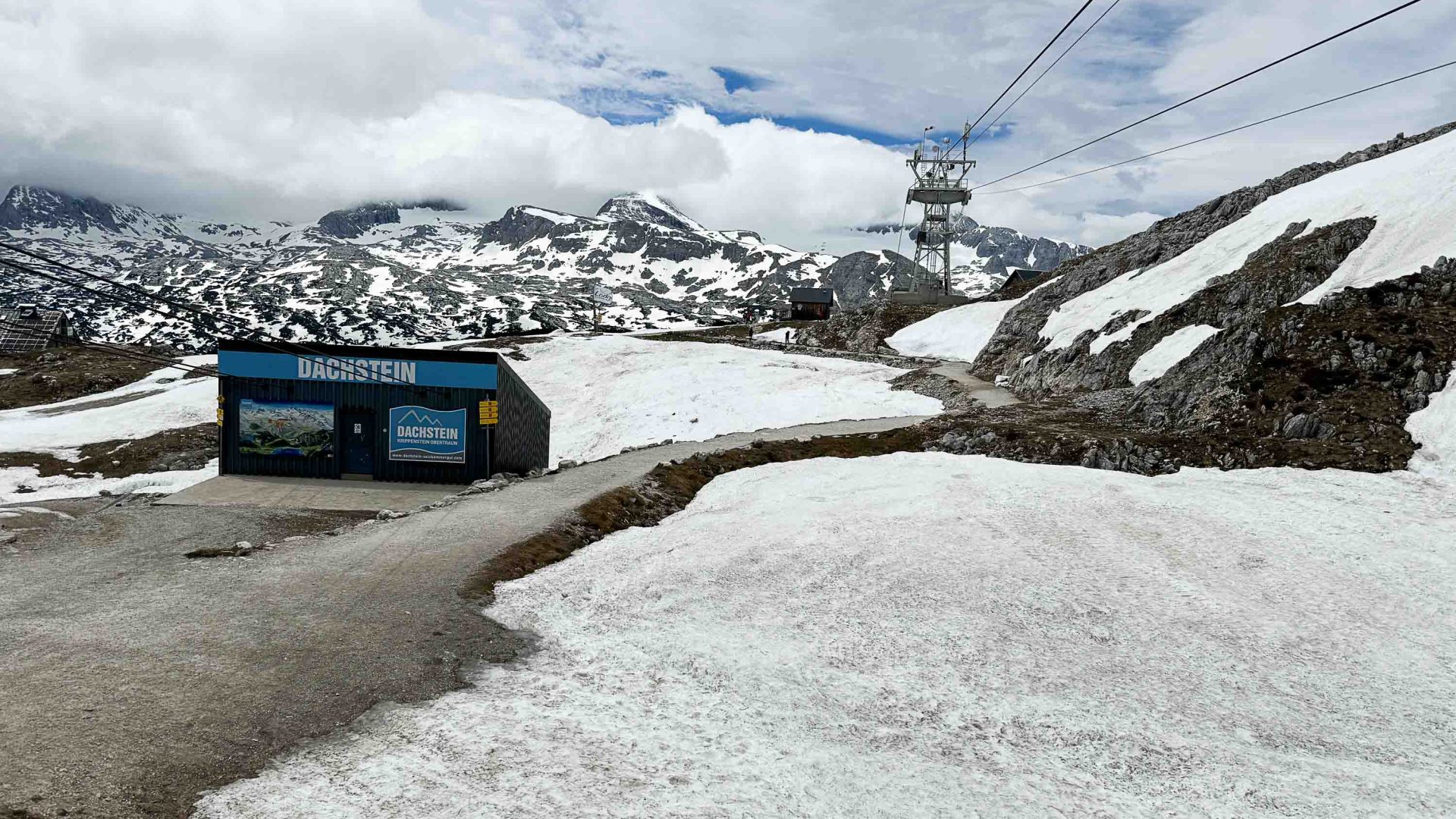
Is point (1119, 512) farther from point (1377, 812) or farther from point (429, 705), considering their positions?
point (429, 705)

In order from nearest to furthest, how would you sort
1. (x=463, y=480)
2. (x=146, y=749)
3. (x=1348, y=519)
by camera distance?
(x=146, y=749), (x=1348, y=519), (x=463, y=480)

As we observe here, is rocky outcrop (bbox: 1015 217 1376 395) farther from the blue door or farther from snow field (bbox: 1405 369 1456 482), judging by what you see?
the blue door

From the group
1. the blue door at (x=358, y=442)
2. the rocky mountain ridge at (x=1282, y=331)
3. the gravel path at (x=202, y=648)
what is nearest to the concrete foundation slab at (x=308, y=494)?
the blue door at (x=358, y=442)

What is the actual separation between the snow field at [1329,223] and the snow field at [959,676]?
21169mm

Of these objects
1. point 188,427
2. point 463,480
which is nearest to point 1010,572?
point 463,480

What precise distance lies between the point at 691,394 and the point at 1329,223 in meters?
43.3

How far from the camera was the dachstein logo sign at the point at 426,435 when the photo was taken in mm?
33219

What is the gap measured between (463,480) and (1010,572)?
25.1m

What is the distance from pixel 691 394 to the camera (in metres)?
61.6

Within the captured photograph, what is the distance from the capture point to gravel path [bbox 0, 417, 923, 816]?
26.3 feet

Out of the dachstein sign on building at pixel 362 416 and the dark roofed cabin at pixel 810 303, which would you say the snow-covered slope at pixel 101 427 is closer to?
the dachstein sign on building at pixel 362 416

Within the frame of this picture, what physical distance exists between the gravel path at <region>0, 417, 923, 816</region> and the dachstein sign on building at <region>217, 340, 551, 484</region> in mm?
12525

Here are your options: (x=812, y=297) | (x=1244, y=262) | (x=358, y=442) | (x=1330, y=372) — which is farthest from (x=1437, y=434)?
(x=812, y=297)

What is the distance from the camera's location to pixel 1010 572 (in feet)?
53.7
